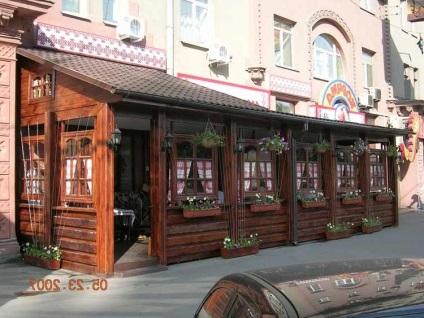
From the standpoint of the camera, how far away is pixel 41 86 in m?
9.55

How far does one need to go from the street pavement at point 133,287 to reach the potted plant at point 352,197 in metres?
2.24

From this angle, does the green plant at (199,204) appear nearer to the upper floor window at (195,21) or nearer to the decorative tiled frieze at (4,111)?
the decorative tiled frieze at (4,111)

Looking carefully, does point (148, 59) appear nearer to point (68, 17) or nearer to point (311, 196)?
point (68, 17)

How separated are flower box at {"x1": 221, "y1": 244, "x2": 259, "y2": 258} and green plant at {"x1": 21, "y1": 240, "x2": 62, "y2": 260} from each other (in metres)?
3.11

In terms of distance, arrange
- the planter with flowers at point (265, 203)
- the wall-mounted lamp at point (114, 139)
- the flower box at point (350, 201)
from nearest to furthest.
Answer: the wall-mounted lamp at point (114, 139)
the planter with flowers at point (265, 203)
the flower box at point (350, 201)

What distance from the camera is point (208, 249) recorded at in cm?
976

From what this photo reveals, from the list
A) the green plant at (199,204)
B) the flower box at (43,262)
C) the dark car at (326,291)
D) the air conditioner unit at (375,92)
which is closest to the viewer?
the dark car at (326,291)

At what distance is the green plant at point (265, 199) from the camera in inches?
421

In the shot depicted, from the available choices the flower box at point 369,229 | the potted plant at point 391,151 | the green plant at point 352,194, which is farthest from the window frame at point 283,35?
the flower box at point 369,229

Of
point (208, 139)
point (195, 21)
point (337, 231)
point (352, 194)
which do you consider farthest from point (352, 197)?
point (195, 21)

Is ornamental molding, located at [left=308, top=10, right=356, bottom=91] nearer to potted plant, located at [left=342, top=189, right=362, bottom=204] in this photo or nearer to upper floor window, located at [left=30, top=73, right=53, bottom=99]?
potted plant, located at [left=342, top=189, right=362, bottom=204]

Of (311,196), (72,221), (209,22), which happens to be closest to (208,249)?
(72,221)

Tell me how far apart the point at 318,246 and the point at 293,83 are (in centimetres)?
679

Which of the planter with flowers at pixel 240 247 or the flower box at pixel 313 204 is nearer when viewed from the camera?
the planter with flowers at pixel 240 247
